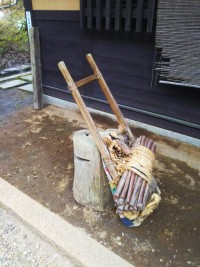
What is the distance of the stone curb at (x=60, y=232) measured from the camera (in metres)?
2.08

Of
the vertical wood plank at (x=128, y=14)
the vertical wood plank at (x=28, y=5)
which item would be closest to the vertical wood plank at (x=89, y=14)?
the vertical wood plank at (x=128, y=14)

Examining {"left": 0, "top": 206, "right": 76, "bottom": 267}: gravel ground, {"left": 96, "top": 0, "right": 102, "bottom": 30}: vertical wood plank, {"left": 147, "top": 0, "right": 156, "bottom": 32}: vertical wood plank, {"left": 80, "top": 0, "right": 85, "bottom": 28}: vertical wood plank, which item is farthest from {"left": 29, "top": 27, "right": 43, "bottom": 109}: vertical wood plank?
{"left": 0, "top": 206, "right": 76, "bottom": 267}: gravel ground

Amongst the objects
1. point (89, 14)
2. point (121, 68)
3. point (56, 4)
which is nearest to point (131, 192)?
point (121, 68)

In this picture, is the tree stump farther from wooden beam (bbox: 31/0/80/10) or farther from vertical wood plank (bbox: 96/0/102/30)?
wooden beam (bbox: 31/0/80/10)

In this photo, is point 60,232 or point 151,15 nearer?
point 60,232

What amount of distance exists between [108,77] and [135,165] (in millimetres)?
2595

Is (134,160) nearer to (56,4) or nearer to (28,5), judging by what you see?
(56,4)

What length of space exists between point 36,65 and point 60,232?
3.70 metres

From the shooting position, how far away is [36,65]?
16.5 ft

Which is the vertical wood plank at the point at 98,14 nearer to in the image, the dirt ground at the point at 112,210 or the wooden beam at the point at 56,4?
the wooden beam at the point at 56,4

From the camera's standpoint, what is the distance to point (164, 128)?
4.13 meters

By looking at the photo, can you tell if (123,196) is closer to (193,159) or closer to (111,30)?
(193,159)

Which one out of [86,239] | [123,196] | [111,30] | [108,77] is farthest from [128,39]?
[86,239]

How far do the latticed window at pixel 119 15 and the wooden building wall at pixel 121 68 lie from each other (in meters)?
0.19
